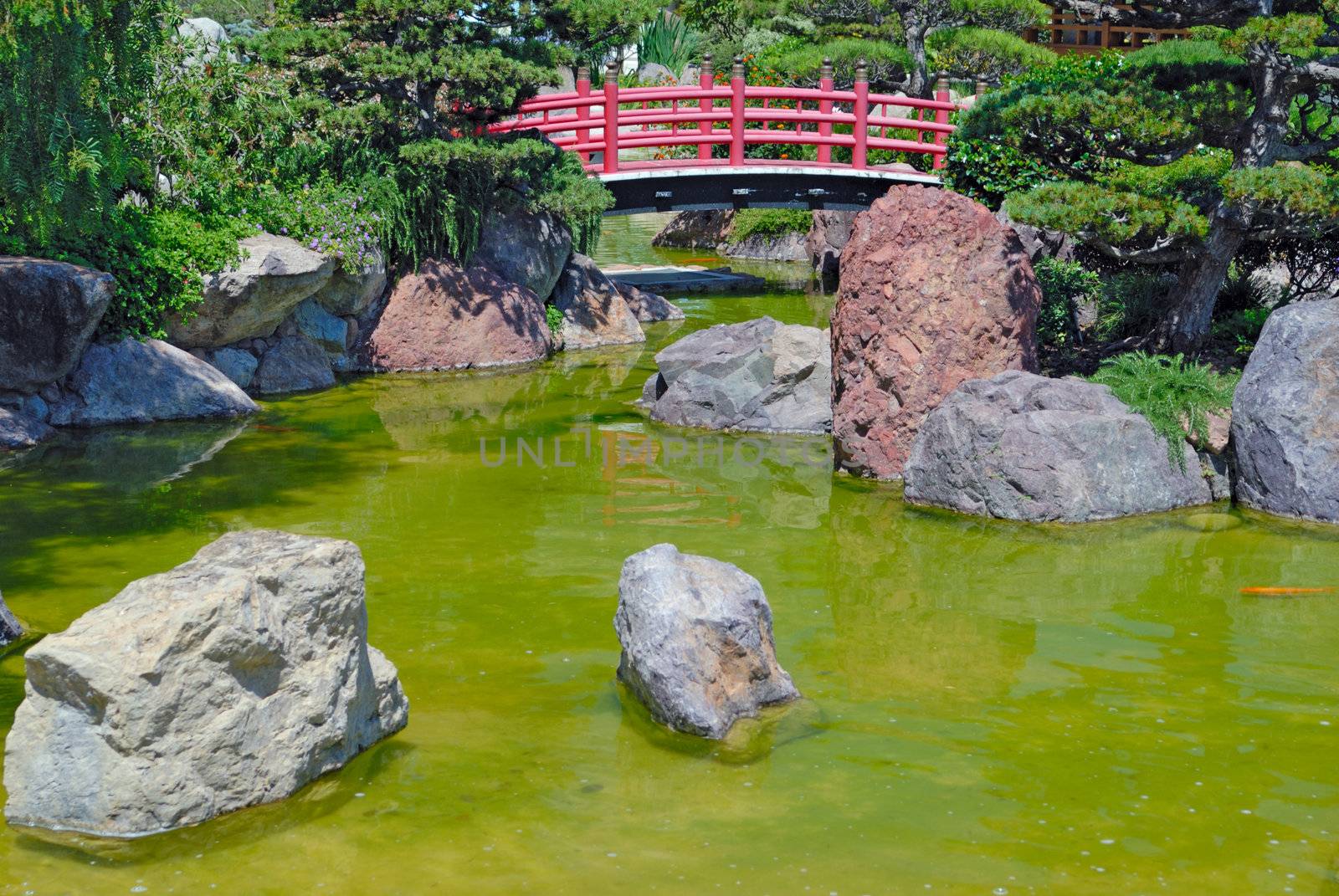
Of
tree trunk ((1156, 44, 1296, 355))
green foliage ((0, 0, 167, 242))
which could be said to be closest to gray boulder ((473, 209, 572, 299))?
tree trunk ((1156, 44, 1296, 355))

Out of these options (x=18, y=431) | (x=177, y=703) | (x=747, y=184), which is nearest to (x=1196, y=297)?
(x=747, y=184)

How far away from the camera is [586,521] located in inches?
387

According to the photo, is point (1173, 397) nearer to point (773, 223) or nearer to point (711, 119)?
point (711, 119)

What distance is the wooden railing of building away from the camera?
101ft

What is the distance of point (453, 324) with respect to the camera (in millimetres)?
15500

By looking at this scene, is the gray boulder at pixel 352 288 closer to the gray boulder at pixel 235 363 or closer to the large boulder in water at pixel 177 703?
the gray boulder at pixel 235 363

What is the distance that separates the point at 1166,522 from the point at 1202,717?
343 centimetres

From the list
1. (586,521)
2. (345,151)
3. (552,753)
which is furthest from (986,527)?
(345,151)

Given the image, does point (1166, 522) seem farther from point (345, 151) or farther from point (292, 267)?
point (345, 151)

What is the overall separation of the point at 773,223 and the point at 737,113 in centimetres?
695

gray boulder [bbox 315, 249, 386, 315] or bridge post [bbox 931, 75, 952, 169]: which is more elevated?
bridge post [bbox 931, 75, 952, 169]

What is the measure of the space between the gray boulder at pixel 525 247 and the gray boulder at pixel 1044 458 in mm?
7226

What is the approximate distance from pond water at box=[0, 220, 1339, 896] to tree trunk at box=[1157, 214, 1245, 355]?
2.87 m

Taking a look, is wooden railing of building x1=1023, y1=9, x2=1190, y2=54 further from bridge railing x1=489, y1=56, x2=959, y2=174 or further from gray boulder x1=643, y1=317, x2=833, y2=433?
gray boulder x1=643, y1=317, x2=833, y2=433
